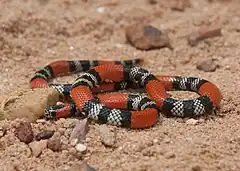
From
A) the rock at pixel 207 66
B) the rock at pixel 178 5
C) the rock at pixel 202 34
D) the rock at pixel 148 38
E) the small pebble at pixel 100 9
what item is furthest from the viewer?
the rock at pixel 178 5

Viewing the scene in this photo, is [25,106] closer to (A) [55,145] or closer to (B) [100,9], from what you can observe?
(A) [55,145]

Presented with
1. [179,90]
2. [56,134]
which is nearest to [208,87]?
[179,90]

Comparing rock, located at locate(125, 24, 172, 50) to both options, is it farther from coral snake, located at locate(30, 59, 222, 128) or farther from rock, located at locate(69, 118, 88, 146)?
rock, located at locate(69, 118, 88, 146)

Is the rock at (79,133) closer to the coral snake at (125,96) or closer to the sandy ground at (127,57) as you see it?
the sandy ground at (127,57)

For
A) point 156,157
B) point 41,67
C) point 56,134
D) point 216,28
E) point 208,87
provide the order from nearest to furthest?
point 156,157, point 56,134, point 208,87, point 41,67, point 216,28

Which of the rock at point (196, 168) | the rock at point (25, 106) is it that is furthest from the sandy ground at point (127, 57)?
the rock at point (25, 106)

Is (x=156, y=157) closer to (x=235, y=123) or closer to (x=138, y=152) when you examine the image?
(x=138, y=152)
